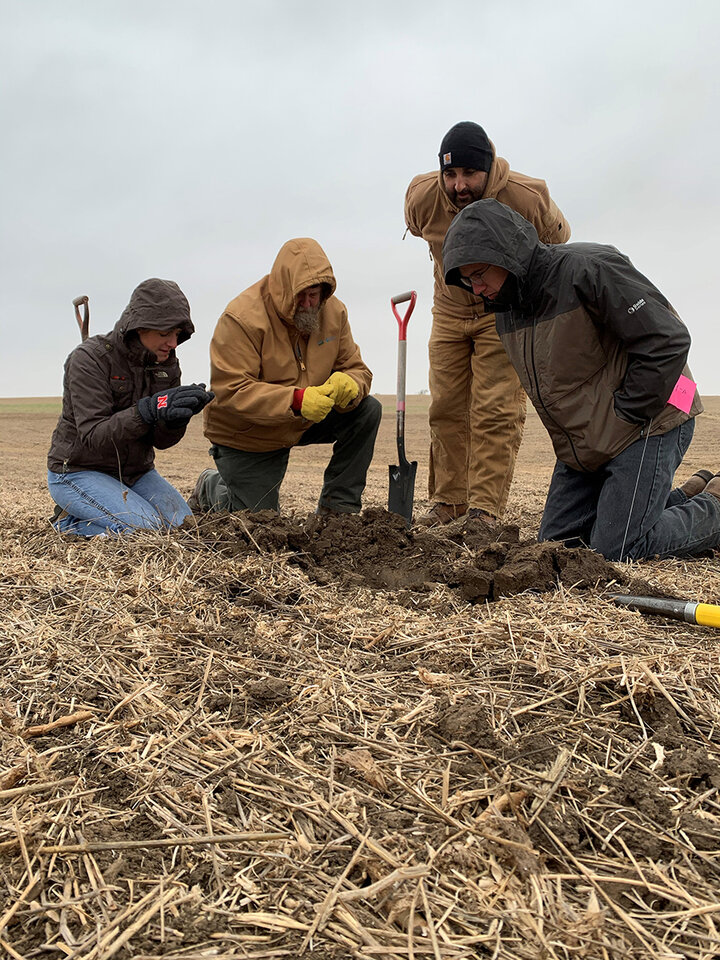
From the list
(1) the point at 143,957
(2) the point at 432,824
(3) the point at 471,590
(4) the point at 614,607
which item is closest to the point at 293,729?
(2) the point at 432,824

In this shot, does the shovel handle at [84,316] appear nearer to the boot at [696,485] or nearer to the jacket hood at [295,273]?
the jacket hood at [295,273]

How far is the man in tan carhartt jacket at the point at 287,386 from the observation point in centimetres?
402

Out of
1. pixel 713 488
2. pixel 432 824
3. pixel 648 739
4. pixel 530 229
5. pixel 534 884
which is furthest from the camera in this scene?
pixel 713 488

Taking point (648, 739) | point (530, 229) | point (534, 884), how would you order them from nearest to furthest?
point (534, 884)
point (648, 739)
point (530, 229)

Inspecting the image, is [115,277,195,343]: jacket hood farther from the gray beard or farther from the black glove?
the gray beard

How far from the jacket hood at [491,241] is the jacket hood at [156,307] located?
1394mm

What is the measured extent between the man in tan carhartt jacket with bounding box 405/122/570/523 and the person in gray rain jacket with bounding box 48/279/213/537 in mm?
1628

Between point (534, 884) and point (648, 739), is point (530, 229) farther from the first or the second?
point (534, 884)

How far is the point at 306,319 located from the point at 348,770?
2.89 m

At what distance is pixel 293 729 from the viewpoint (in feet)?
5.87

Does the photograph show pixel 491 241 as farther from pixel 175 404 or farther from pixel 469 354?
pixel 175 404

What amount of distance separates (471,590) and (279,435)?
6.48 ft

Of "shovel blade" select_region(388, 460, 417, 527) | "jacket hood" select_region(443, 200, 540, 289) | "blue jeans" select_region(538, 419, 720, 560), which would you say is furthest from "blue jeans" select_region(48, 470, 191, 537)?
"blue jeans" select_region(538, 419, 720, 560)

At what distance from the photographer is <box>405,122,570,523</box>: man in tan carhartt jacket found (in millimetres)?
4258
